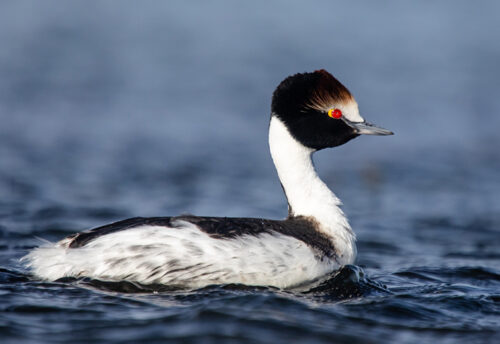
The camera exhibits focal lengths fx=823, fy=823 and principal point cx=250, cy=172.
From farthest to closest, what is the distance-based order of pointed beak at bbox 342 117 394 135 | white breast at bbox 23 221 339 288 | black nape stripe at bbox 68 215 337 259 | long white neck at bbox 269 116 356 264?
pointed beak at bbox 342 117 394 135
long white neck at bbox 269 116 356 264
black nape stripe at bbox 68 215 337 259
white breast at bbox 23 221 339 288

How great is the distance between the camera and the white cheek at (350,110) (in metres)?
7.73

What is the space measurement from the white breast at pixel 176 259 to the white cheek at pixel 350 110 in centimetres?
170

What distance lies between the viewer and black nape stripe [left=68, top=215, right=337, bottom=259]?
6.74 meters

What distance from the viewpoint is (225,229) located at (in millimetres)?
6746

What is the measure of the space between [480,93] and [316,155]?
7094mm

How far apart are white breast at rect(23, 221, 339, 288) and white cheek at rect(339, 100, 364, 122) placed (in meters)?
1.70

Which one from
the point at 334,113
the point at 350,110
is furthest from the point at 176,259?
the point at 350,110

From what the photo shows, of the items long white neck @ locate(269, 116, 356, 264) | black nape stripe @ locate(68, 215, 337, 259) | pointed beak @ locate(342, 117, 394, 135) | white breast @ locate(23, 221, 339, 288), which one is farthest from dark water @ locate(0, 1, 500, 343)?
pointed beak @ locate(342, 117, 394, 135)

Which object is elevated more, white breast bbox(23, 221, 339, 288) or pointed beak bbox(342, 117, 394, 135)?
pointed beak bbox(342, 117, 394, 135)

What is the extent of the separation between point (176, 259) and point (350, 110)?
2.33 meters

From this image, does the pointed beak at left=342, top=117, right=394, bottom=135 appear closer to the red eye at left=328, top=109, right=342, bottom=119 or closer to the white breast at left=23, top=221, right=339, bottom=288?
the red eye at left=328, top=109, right=342, bottom=119

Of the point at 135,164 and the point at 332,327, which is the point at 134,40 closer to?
the point at 135,164

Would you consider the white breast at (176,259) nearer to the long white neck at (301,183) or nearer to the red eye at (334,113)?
the long white neck at (301,183)

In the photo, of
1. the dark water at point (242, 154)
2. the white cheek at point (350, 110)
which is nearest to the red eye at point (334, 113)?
the white cheek at point (350, 110)
